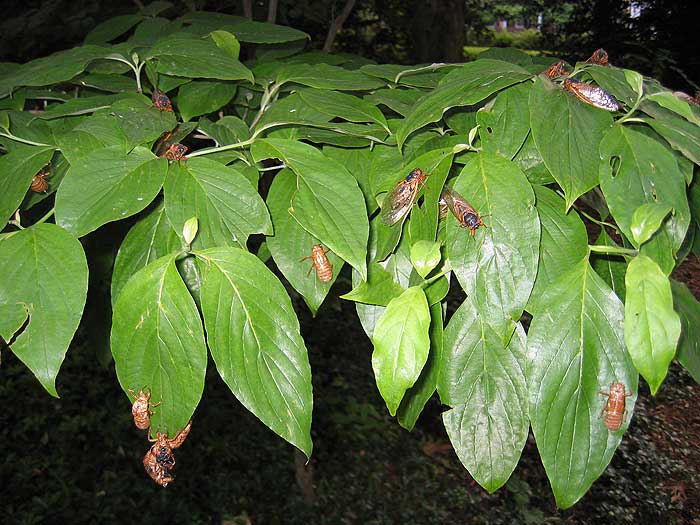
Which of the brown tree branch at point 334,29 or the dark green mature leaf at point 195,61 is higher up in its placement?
the dark green mature leaf at point 195,61


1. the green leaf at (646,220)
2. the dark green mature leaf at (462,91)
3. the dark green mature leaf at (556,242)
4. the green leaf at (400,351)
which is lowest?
the green leaf at (400,351)

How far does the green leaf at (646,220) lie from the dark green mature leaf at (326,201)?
30cm

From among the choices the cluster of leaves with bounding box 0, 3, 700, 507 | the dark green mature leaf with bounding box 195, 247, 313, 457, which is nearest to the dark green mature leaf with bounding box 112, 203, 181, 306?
the cluster of leaves with bounding box 0, 3, 700, 507

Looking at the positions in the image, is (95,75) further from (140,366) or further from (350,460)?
(350,460)

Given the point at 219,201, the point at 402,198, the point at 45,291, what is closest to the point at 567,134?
the point at 402,198

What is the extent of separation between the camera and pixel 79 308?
764mm

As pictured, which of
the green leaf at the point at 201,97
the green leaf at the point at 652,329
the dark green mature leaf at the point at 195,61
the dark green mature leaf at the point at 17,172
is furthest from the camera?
the green leaf at the point at 201,97

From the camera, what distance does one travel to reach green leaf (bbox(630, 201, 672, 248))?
0.65 meters

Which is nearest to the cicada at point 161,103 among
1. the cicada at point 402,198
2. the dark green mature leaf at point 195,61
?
the dark green mature leaf at point 195,61

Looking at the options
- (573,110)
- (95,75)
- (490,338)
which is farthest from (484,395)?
(95,75)

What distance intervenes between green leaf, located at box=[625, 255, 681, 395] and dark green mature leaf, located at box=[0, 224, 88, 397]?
60 cm

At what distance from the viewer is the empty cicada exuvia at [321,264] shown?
898mm

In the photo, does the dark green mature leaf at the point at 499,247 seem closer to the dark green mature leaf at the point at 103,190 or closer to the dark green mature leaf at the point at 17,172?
the dark green mature leaf at the point at 103,190

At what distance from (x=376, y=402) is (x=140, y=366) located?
352 centimetres
